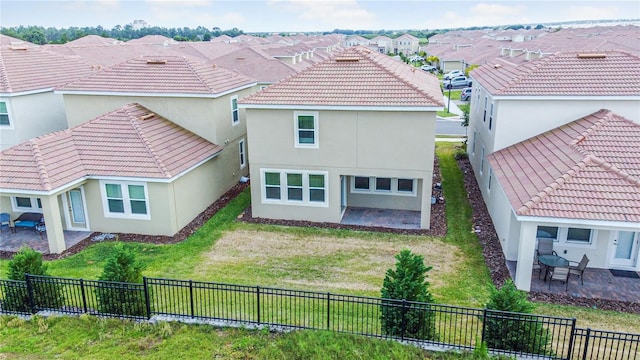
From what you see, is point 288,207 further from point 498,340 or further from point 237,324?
point 498,340

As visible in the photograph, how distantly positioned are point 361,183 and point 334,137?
10.5 feet

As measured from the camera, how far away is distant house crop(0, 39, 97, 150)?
874 inches

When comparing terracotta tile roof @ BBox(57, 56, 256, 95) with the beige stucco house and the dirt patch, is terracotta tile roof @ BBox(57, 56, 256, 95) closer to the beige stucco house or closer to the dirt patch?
the dirt patch

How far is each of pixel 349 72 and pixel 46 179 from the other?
39.5ft

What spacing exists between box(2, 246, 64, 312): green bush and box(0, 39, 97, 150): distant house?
12918mm

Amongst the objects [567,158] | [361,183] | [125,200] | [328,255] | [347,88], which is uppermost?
[347,88]

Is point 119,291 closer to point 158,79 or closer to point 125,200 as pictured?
point 125,200

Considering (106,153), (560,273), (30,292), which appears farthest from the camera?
(106,153)

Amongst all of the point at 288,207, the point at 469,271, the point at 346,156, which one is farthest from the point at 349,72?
the point at 469,271

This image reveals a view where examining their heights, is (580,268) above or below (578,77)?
below

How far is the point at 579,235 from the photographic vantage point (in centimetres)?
1495

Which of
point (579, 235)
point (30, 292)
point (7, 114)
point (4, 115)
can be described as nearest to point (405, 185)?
point (579, 235)

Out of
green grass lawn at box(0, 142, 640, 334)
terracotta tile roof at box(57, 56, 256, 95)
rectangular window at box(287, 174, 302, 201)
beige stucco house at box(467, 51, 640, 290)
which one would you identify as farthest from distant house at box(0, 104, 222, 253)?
beige stucco house at box(467, 51, 640, 290)

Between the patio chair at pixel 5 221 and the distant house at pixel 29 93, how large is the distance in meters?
5.16
